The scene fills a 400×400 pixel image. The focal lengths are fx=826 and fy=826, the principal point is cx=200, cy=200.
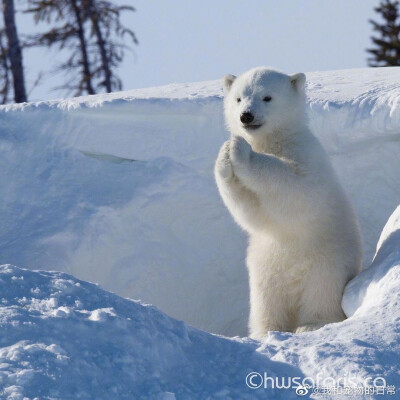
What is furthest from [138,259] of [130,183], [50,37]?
[50,37]

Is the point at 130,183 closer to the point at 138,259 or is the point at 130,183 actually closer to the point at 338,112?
the point at 138,259

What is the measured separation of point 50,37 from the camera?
15469mm

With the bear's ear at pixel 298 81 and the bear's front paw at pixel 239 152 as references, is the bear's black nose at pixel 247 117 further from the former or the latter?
the bear's ear at pixel 298 81

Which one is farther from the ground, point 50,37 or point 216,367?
point 50,37

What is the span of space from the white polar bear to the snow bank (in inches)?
57.6

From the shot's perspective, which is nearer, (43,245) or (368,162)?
(43,245)

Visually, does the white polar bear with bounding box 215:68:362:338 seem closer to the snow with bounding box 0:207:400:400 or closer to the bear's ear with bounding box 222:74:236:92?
the bear's ear with bounding box 222:74:236:92

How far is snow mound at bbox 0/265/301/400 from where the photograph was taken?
3076mm

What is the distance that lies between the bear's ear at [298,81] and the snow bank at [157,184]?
1.37 meters

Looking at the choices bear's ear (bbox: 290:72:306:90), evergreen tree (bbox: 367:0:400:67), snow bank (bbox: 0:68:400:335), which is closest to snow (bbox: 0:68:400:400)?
snow bank (bbox: 0:68:400:335)

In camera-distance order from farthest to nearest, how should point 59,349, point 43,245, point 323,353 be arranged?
1. point 43,245
2. point 323,353
3. point 59,349

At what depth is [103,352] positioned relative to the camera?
10.7ft

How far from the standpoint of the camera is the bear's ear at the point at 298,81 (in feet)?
17.2

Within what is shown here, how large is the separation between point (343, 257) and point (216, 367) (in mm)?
1895
